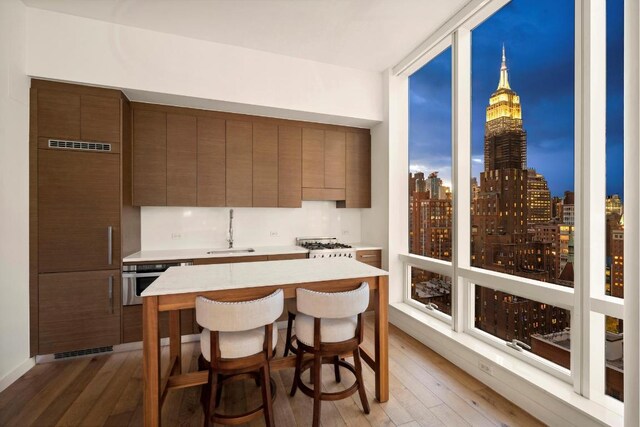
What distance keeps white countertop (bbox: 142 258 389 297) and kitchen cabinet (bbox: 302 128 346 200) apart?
1.65 meters

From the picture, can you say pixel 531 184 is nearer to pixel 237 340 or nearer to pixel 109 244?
pixel 237 340

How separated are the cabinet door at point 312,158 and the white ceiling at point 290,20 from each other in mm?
1019

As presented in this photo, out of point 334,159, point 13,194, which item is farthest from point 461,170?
point 13,194

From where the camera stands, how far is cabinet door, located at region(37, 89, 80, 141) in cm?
271

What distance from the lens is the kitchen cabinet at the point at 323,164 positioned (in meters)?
3.99

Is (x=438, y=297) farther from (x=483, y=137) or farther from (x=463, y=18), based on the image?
(x=463, y=18)

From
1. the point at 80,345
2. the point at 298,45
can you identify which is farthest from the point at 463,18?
the point at 80,345

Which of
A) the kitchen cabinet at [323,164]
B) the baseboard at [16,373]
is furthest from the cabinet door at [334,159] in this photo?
the baseboard at [16,373]

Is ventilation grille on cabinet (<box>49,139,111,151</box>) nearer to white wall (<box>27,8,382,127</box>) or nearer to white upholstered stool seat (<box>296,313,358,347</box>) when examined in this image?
white wall (<box>27,8,382,127</box>)

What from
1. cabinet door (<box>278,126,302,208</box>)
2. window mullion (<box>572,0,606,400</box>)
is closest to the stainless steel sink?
cabinet door (<box>278,126,302,208</box>)

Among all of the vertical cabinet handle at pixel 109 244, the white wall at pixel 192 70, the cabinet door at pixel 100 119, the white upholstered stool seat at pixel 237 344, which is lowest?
the white upholstered stool seat at pixel 237 344

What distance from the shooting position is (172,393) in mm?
2260

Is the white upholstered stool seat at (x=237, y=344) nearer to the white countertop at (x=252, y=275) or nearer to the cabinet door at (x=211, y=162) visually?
the white countertop at (x=252, y=275)

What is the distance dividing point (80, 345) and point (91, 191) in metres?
1.49
